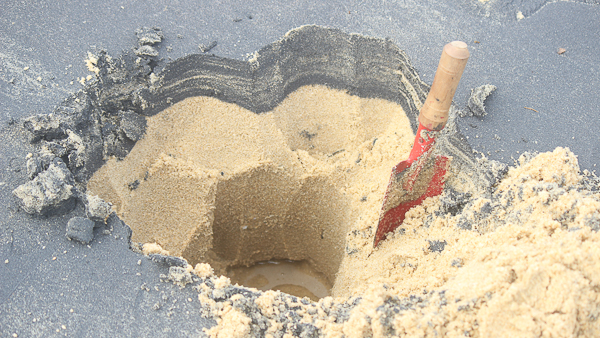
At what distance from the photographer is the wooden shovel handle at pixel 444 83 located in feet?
5.46

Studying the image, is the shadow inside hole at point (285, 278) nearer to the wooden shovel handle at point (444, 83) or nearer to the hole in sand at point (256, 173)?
the hole in sand at point (256, 173)

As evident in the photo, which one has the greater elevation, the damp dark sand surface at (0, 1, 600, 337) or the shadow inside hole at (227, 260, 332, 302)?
the damp dark sand surface at (0, 1, 600, 337)

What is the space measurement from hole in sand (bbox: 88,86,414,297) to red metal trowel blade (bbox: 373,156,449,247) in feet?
0.57

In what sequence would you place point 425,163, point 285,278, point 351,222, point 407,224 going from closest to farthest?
1. point 425,163
2. point 407,224
3. point 351,222
4. point 285,278

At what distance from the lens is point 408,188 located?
7.68ft

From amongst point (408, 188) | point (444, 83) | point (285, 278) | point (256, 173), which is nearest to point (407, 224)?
point (408, 188)

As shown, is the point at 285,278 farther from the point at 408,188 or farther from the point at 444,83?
the point at 444,83

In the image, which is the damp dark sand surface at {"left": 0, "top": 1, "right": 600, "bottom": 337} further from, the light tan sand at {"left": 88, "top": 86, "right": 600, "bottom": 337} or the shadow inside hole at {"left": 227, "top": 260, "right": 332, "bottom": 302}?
the shadow inside hole at {"left": 227, "top": 260, "right": 332, "bottom": 302}

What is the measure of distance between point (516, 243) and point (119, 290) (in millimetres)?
1774

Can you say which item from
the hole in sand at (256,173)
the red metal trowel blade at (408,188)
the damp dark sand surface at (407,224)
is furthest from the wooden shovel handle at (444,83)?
the hole in sand at (256,173)

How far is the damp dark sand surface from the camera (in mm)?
1544

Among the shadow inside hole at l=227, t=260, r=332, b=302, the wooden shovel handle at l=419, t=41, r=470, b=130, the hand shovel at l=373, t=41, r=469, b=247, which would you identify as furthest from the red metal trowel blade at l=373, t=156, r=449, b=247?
the shadow inside hole at l=227, t=260, r=332, b=302

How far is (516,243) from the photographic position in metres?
1.72

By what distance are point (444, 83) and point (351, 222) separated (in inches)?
49.8
